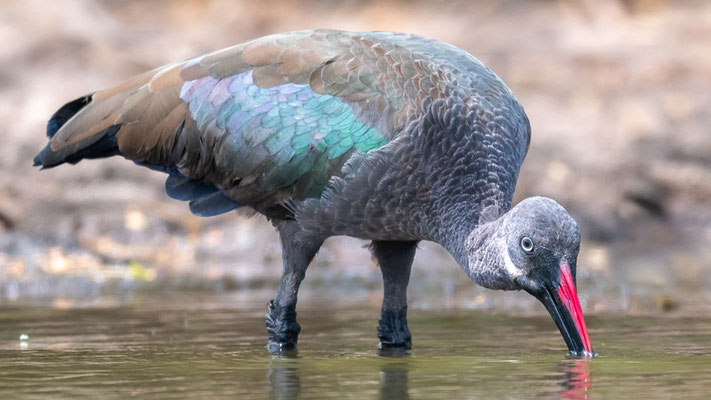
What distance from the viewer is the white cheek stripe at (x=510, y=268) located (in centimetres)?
629

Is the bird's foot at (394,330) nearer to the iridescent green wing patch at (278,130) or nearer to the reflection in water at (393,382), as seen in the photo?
the iridescent green wing patch at (278,130)

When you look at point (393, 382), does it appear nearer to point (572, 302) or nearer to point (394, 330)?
point (572, 302)

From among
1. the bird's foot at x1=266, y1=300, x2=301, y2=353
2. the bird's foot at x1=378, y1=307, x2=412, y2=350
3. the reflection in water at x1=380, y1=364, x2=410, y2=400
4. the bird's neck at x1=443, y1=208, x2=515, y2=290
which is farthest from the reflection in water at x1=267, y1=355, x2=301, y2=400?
the bird's neck at x1=443, y1=208, x2=515, y2=290

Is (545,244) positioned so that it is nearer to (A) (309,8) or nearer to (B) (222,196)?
Answer: (B) (222,196)

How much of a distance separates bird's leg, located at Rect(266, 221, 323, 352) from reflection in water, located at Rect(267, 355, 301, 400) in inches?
31.9

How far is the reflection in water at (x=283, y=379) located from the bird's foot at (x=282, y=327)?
2.25ft

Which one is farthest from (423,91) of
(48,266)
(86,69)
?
(86,69)

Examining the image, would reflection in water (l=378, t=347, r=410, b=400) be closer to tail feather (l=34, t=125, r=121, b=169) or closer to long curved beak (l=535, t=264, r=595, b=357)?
long curved beak (l=535, t=264, r=595, b=357)

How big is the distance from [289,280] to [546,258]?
1.92 meters

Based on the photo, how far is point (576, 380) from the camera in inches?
214

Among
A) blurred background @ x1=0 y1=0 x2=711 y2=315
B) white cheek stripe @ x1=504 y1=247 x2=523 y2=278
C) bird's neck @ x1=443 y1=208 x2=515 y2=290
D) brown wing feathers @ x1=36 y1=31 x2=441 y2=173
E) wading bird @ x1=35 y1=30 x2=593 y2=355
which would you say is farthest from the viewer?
blurred background @ x1=0 y1=0 x2=711 y2=315

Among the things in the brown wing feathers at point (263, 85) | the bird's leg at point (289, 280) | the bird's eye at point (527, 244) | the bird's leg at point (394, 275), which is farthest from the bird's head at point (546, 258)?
the bird's leg at point (289, 280)

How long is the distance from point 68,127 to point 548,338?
3.38 meters

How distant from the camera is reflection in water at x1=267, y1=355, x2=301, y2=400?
16.9 feet
